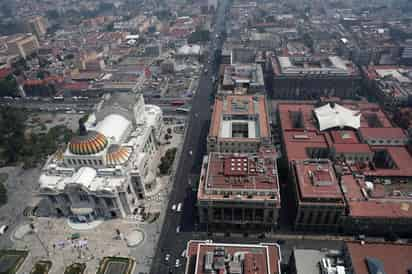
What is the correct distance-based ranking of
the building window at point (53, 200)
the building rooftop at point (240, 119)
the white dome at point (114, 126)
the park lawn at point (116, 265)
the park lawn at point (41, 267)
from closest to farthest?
the park lawn at point (116, 265), the park lawn at point (41, 267), the building window at point (53, 200), the white dome at point (114, 126), the building rooftop at point (240, 119)

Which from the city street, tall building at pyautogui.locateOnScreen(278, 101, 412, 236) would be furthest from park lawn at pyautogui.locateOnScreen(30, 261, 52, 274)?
tall building at pyautogui.locateOnScreen(278, 101, 412, 236)

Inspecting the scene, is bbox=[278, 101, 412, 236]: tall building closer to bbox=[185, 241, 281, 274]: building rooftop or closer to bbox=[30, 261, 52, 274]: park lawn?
bbox=[185, 241, 281, 274]: building rooftop

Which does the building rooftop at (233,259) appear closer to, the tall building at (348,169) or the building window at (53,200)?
the tall building at (348,169)

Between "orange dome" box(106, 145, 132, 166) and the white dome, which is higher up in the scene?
the white dome

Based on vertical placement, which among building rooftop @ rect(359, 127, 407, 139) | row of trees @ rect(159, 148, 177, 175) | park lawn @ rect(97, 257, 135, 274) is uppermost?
building rooftop @ rect(359, 127, 407, 139)

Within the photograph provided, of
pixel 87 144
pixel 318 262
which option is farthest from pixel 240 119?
pixel 318 262

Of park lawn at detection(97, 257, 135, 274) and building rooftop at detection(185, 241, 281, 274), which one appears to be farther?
park lawn at detection(97, 257, 135, 274)

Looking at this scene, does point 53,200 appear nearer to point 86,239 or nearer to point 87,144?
point 86,239

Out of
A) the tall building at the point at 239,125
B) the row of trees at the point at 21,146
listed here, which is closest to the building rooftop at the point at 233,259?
the tall building at the point at 239,125
